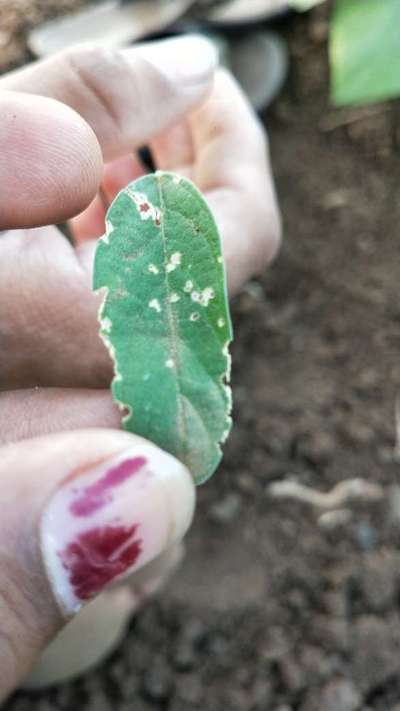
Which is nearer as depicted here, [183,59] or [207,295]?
[207,295]

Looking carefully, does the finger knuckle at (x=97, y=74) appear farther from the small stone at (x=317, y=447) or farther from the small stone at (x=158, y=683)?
the small stone at (x=158, y=683)

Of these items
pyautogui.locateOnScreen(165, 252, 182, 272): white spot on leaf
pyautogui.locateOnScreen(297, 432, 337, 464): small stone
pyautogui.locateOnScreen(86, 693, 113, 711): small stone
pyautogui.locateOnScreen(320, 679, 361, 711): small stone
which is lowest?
pyautogui.locateOnScreen(86, 693, 113, 711): small stone

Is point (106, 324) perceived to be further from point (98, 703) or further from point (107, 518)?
point (98, 703)

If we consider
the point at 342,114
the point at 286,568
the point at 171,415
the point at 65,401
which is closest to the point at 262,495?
the point at 286,568

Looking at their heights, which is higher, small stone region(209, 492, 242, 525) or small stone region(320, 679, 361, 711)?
small stone region(209, 492, 242, 525)

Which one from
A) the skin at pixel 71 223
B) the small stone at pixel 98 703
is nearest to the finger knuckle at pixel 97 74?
the skin at pixel 71 223

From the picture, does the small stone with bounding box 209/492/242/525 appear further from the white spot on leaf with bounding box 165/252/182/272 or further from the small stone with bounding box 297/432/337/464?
the white spot on leaf with bounding box 165/252/182/272

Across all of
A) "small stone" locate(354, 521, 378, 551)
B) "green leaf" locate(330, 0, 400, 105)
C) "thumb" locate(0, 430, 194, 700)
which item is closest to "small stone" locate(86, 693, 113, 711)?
"small stone" locate(354, 521, 378, 551)

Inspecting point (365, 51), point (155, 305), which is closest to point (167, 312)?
point (155, 305)

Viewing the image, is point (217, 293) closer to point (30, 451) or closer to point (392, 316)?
point (30, 451)
